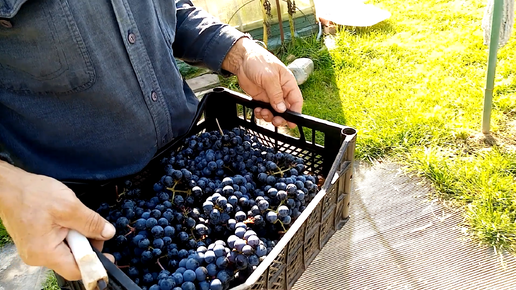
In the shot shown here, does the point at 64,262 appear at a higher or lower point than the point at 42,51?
lower

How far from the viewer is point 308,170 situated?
1.24 meters

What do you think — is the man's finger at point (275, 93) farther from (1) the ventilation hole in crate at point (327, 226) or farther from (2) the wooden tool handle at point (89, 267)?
(2) the wooden tool handle at point (89, 267)

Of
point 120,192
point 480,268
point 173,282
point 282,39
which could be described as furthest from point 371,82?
point 173,282

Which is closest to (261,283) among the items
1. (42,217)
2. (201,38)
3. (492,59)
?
(42,217)

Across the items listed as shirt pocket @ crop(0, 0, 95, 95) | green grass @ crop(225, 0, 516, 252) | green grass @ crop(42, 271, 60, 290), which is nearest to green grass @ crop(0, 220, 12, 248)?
green grass @ crop(42, 271, 60, 290)

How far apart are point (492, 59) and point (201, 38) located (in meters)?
1.67

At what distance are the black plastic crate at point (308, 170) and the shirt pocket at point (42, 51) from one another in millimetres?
237

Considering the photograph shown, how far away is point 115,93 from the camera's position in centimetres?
100

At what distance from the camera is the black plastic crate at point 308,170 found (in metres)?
0.81

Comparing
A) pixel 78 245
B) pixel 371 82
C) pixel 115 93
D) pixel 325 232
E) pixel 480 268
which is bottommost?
pixel 480 268

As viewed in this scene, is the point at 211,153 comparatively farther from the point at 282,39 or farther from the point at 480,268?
the point at 282,39

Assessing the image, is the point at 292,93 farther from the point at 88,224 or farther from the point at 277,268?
the point at 88,224

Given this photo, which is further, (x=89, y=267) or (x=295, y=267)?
(x=295, y=267)

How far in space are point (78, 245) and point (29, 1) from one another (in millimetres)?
498
